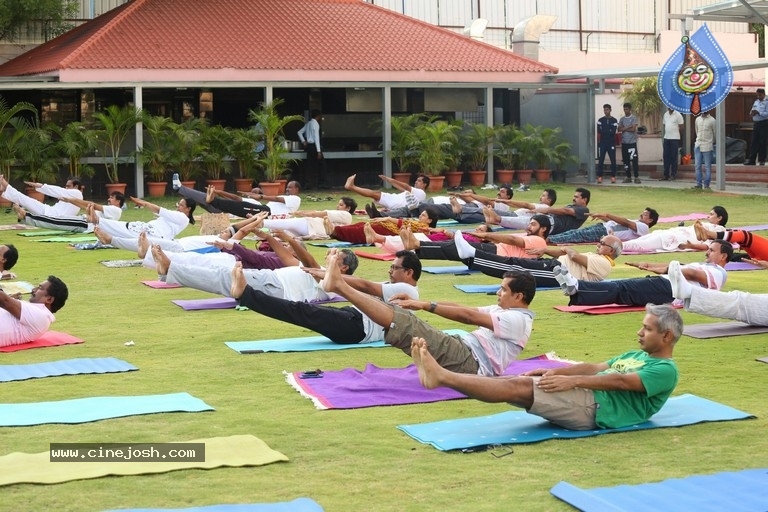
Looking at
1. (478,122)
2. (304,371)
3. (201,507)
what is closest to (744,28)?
(478,122)

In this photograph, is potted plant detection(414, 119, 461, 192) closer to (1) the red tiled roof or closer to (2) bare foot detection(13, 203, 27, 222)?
(1) the red tiled roof

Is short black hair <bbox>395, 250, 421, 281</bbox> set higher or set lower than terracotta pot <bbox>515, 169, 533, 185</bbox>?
lower

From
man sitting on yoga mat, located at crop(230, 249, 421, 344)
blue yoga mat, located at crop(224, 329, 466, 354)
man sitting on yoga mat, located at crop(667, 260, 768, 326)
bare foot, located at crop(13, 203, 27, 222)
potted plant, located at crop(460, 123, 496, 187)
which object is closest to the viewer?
man sitting on yoga mat, located at crop(230, 249, 421, 344)

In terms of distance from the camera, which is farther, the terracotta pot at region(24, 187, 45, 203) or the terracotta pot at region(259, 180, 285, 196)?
the terracotta pot at region(259, 180, 285, 196)

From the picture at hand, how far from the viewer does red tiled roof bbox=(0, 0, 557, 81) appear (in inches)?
886

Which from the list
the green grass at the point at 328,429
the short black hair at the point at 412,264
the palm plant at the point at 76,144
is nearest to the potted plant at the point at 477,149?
the palm plant at the point at 76,144

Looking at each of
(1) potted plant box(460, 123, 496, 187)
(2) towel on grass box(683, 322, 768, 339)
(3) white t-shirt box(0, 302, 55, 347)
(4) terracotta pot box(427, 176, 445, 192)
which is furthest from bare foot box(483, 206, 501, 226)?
(1) potted plant box(460, 123, 496, 187)

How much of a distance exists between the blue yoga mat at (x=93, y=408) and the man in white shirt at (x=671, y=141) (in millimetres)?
18166

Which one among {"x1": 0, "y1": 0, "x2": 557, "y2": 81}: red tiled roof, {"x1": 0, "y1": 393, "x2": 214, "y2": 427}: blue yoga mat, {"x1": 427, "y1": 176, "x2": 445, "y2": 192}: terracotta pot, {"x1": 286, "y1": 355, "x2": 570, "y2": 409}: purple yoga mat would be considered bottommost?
{"x1": 286, "y1": 355, "x2": 570, "y2": 409}: purple yoga mat

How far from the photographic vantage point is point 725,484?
527 centimetres

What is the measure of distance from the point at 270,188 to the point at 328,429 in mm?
16482

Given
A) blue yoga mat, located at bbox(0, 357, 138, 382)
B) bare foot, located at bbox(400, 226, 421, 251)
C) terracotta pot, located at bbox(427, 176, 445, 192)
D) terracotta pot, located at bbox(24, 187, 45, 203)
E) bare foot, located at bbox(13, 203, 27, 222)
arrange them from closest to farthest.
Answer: blue yoga mat, located at bbox(0, 357, 138, 382), bare foot, located at bbox(400, 226, 421, 251), bare foot, located at bbox(13, 203, 27, 222), terracotta pot, located at bbox(24, 187, 45, 203), terracotta pot, located at bbox(427, 176, 445, 192)

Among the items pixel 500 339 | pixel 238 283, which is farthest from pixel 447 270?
pixel 500 339

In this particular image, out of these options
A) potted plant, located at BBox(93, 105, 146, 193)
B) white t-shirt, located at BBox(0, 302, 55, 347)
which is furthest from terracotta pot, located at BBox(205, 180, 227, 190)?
white t-shirt, located at BBox(0, 302, 55, 347)
